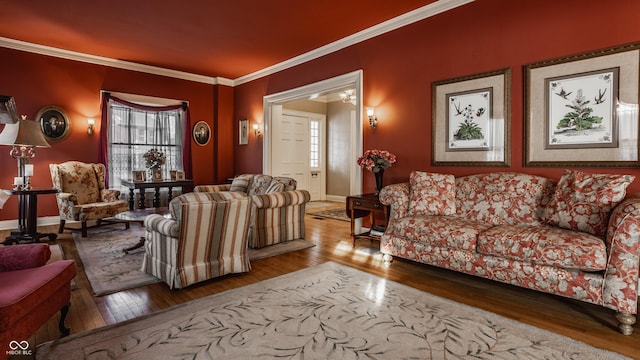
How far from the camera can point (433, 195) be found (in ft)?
11.9

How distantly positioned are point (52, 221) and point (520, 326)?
6820 millimetres

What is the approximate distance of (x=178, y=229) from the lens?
2.81 m

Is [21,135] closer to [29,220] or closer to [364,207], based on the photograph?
[29,220]

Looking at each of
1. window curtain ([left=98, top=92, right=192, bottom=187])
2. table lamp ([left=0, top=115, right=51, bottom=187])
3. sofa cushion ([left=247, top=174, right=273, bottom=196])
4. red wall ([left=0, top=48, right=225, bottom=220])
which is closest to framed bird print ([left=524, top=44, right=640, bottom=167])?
sofa cushion ([left=247, top=174, right=273, bottom=196])

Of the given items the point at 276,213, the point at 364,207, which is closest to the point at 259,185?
the point at 276,213

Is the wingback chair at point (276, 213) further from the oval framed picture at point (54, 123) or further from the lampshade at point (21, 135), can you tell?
the oval framed picture at point (54, 123)

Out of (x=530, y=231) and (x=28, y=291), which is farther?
(x=530, y=231)

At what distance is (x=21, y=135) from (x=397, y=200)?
185 inches

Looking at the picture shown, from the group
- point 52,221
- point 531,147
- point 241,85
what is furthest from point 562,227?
point 52,221

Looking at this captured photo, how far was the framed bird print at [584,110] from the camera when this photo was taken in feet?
9.46

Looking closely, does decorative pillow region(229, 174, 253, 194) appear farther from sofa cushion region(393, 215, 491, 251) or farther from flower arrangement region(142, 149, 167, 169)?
sofa cushion region(393, 215, 491, 251)

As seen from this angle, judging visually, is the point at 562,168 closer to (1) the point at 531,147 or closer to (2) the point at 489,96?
(1) the point at 531,147

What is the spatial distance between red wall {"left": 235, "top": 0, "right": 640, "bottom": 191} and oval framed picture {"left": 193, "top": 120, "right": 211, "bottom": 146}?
3.00 metres

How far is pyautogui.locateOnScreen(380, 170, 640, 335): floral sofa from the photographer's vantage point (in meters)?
2.26
